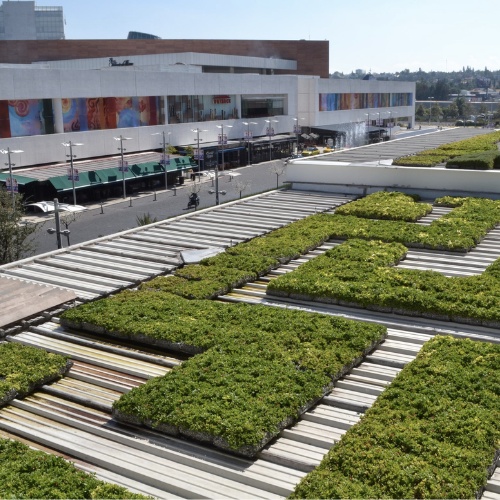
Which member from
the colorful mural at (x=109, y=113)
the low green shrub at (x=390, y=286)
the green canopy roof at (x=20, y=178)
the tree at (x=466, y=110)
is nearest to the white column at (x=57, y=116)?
the colorful mural at (x=109, y=113)

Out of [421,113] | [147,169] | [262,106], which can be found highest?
[262,106]

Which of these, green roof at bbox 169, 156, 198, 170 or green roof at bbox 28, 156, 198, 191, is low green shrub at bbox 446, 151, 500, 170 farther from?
green roof at bbox 169, 156, 198, 170

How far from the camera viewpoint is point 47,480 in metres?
9.98

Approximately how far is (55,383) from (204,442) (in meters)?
4.33

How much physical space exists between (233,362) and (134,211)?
35162mm

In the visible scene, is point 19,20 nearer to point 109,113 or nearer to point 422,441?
point 109,113

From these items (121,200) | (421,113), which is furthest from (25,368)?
(421,113)

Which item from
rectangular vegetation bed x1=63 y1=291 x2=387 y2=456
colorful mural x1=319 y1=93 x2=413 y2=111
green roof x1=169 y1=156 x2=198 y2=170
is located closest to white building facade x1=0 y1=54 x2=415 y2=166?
colorful mural x1=319 y1=93 x2=413 y2=111

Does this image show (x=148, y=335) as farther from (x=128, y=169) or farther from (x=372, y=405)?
(x=128, y=169)

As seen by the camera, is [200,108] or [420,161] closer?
[420,161]

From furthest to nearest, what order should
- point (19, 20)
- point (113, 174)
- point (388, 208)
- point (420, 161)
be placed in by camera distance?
point (19, 20), point (113, 174), point (420, 161), point (388, 208)

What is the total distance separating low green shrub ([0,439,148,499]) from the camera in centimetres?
970

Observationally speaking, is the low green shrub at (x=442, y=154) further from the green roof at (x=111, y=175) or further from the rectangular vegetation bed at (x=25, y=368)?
the green roof at (x=111, y=175)

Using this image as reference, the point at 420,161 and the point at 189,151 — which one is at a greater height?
the point at 420,161
